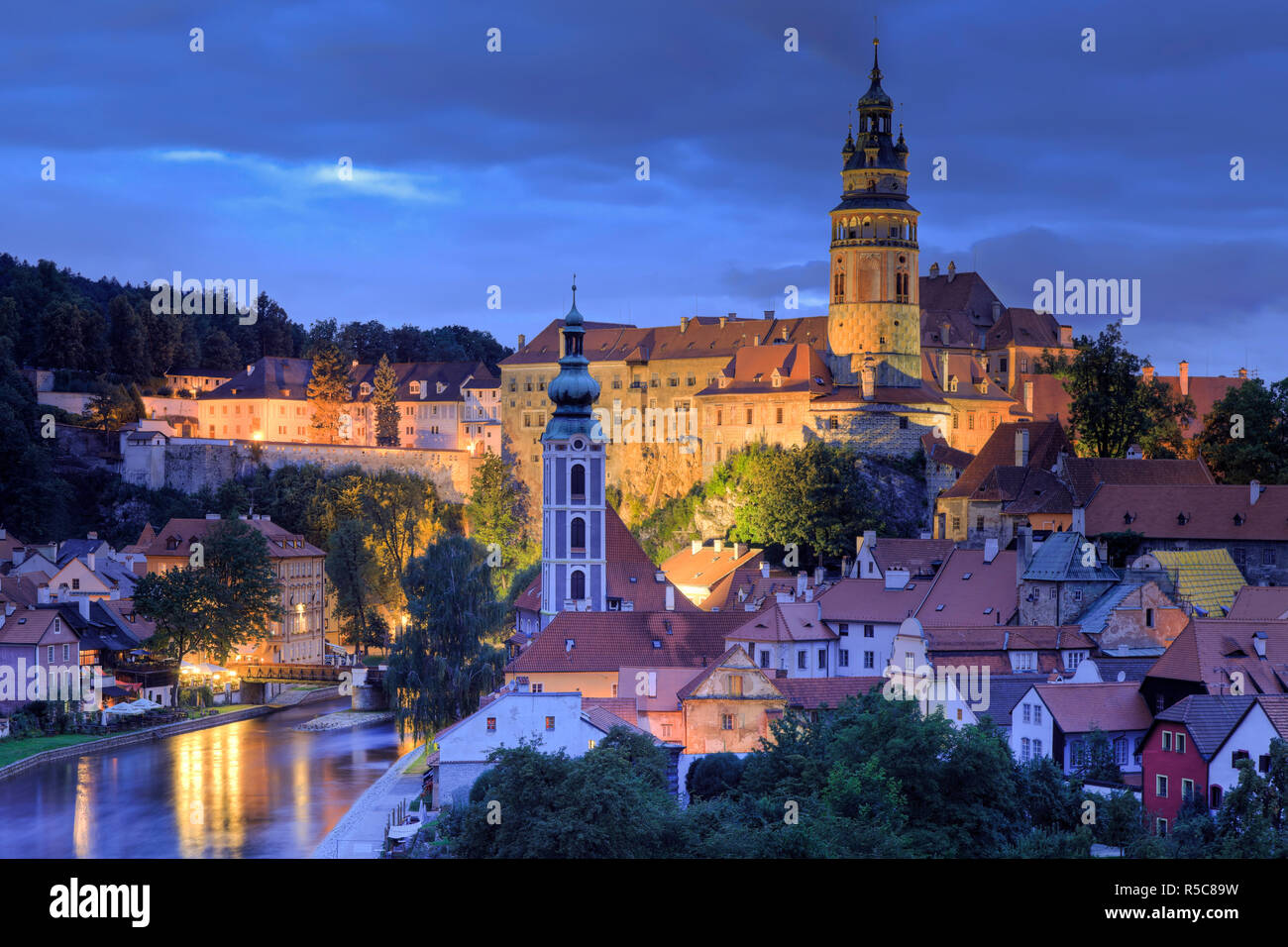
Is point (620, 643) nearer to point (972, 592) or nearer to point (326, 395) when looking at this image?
point (972, 592)

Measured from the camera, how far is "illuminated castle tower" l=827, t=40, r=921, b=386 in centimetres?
6306

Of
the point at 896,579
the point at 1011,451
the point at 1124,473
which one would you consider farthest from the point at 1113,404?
the point at 896,579

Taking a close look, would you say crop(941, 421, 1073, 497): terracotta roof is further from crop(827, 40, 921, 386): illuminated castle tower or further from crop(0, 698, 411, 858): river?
crop(0, 698, 411, 858): river

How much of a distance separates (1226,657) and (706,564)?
82.8 ft

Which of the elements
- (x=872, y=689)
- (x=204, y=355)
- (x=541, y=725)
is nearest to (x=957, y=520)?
(x=872, y=689)

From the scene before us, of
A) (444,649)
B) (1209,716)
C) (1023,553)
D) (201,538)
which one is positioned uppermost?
(201,538)

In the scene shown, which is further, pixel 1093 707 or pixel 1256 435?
pixel 1256 435

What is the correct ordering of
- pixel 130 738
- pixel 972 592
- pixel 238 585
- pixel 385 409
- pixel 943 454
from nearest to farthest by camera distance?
pixel 972 592, pixel 130 738, pixel 238 585, pixel 943 454, pixel 385 409

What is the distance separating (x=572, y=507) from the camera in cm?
4516

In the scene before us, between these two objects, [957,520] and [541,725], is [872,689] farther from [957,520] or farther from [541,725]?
[957,520]

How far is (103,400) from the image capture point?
253ft

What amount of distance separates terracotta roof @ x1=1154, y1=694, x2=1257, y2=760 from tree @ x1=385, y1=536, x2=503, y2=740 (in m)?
16.8
